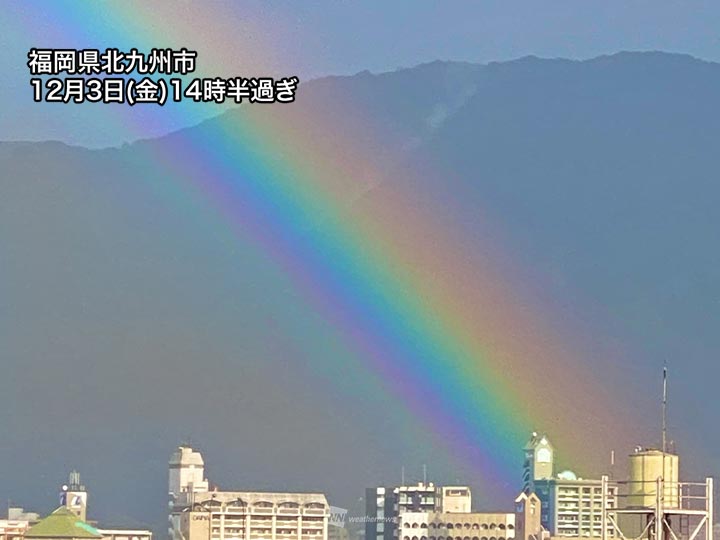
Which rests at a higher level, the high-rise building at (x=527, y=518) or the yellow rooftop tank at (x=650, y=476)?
the high-rise building at (x=527, y=518)

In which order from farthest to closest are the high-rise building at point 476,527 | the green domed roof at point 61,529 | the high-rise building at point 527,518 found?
1. the high-rise building at point 476,527
2. the high-rise building at point 527,518
3. the green domed roof at point 61,529

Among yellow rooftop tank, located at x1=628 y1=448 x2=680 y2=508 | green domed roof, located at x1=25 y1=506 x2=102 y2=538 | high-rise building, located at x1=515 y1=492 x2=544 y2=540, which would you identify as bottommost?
yellow rooftop tank, located at x1=628 y1=448 x2=680 y2=508

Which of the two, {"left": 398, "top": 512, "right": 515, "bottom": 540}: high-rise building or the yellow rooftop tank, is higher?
{"left": 398, "top": 512, "right": 515, "bottom": 540}: high-rise building

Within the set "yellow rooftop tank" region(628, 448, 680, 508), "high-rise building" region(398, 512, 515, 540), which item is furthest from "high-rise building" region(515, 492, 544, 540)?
"yellow rooftop tank" region(628, 448, 680, 508)

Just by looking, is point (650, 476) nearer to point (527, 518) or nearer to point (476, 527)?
point (527, 518)

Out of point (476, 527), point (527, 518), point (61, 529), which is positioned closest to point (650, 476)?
point (61, 529)

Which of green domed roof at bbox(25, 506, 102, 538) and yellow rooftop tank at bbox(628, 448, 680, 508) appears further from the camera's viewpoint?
green domed roof at bbox(25, 506, 102, 538)

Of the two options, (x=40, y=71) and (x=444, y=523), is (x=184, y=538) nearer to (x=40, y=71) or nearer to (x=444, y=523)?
(x=444, y=523)

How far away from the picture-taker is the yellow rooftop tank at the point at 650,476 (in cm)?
4000

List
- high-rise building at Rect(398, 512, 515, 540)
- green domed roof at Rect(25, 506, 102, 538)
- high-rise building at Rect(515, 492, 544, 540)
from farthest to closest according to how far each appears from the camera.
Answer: high-rise building at Rect(398, 512, 515, 540)
high-rise building at Rect(515, 492, 544, 540)
green domed roof at Rect(25, 506, 102, 538)

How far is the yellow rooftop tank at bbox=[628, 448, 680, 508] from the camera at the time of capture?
40.0 metres

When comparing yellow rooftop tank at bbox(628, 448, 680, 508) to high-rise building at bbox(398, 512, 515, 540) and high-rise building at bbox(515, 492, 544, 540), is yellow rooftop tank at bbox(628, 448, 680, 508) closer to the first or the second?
high-rise building at bbox(515, 492, 544, 540)

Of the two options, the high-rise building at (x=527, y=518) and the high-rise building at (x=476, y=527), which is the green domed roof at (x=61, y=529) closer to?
the high-rise building at (x=476, y=527)

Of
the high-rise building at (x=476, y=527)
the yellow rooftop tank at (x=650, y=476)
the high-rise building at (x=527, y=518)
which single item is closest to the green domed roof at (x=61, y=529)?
the high-rise building at (x=476, y=527)
